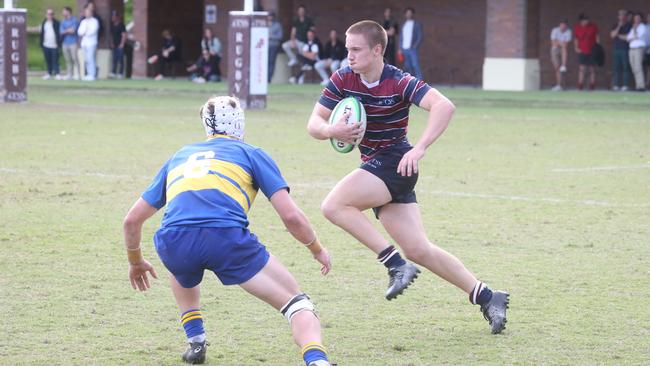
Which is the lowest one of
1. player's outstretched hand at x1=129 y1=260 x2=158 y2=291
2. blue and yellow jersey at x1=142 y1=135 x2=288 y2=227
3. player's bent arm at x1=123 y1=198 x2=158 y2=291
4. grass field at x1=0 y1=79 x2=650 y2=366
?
grass field at x1=0 y1=79 x2=650 y2=366

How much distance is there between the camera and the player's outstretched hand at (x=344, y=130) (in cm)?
696

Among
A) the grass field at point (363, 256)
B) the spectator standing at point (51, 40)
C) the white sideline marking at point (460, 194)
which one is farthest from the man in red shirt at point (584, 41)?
the white sideline marking at point (460, 194)

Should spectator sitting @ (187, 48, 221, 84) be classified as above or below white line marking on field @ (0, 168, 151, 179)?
above

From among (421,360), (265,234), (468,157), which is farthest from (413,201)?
(468,157)

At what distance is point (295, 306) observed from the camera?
5.70 metres

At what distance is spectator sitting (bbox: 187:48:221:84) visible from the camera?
122ft

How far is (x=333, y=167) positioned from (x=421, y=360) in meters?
9.17

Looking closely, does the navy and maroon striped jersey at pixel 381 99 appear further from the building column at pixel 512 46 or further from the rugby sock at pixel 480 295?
the building column at pixel 512 46

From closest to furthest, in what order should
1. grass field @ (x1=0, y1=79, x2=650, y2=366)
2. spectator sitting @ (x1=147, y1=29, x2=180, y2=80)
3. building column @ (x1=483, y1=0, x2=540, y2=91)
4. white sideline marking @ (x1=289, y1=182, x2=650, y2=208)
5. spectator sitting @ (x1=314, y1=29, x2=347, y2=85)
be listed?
grass field @ (x1=0, y1=79, x2=650, y2=366)
white sideline marking @ (x1=289, y1=182, x2=650, y2=208)
building column @ (x1=483, y1=0, x2=540, y2=91)
spectator sitting @ (x1=314, y1=29, x2=347, y2=85)
spectator sitting @ (x1=147, y1=29, x2=180, y2=80)

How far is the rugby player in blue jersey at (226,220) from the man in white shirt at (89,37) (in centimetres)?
3101

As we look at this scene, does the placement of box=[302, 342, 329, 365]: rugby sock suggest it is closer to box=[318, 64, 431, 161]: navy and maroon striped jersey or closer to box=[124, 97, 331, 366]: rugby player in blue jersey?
box=[124, 97, 331, 366]: rugby player in blue jersey

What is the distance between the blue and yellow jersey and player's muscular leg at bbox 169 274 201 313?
1.50 ft

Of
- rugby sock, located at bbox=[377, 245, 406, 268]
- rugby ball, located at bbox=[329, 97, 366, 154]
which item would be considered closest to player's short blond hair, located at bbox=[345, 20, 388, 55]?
rugby ball, located at bbox=[329, 97, 366, 154]

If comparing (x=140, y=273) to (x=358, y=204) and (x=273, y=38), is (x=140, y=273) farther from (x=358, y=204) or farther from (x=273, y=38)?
(x=273, y=38)
